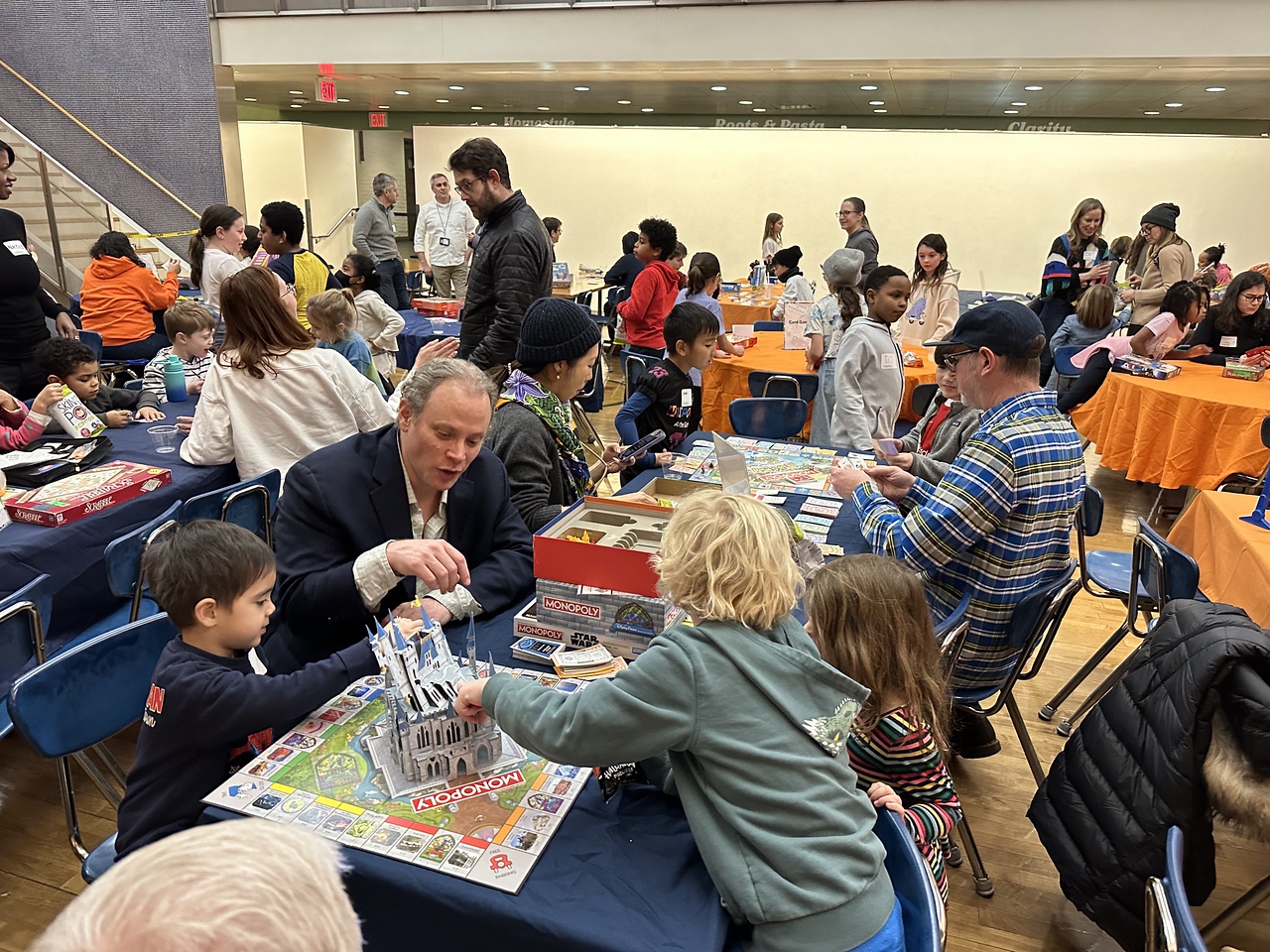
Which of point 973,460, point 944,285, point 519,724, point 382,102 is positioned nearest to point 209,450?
point 519,724

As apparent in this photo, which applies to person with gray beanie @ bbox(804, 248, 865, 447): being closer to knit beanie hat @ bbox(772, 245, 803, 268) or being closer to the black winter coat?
the black winter coat

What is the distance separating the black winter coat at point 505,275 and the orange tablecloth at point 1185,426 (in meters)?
4.13

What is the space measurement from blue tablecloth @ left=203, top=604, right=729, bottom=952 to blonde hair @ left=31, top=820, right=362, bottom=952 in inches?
24.1

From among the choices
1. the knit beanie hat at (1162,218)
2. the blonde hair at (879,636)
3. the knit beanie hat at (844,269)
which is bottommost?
the blonde hair at (879,636)

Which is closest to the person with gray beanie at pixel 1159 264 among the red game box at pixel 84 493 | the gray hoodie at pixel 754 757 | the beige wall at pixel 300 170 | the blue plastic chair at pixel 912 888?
the blue plastic chair at pixel 912 888

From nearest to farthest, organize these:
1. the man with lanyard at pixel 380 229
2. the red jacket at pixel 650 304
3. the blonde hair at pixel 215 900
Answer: the blonde hair at pixel 215 900
the red jacket at pixel 650 304
the man with lanyard at pixel 380 229

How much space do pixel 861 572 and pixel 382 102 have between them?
16.1 meters

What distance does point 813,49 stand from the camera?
815 centimetres

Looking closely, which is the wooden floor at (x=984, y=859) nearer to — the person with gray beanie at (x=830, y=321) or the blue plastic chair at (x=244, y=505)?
the blue plastic chair at (x=244, y=505)

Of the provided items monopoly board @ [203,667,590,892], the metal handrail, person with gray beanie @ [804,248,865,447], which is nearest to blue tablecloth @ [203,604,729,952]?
monopoly board @ [203,667,590,892]

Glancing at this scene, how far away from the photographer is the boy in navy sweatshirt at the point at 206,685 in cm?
153

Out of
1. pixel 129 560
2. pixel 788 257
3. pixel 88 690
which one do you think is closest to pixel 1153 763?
pixel 88 690

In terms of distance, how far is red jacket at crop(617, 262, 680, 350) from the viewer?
6289 millimetres

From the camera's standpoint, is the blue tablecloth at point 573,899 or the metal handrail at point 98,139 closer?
the blue tablecloth at point 573,899
